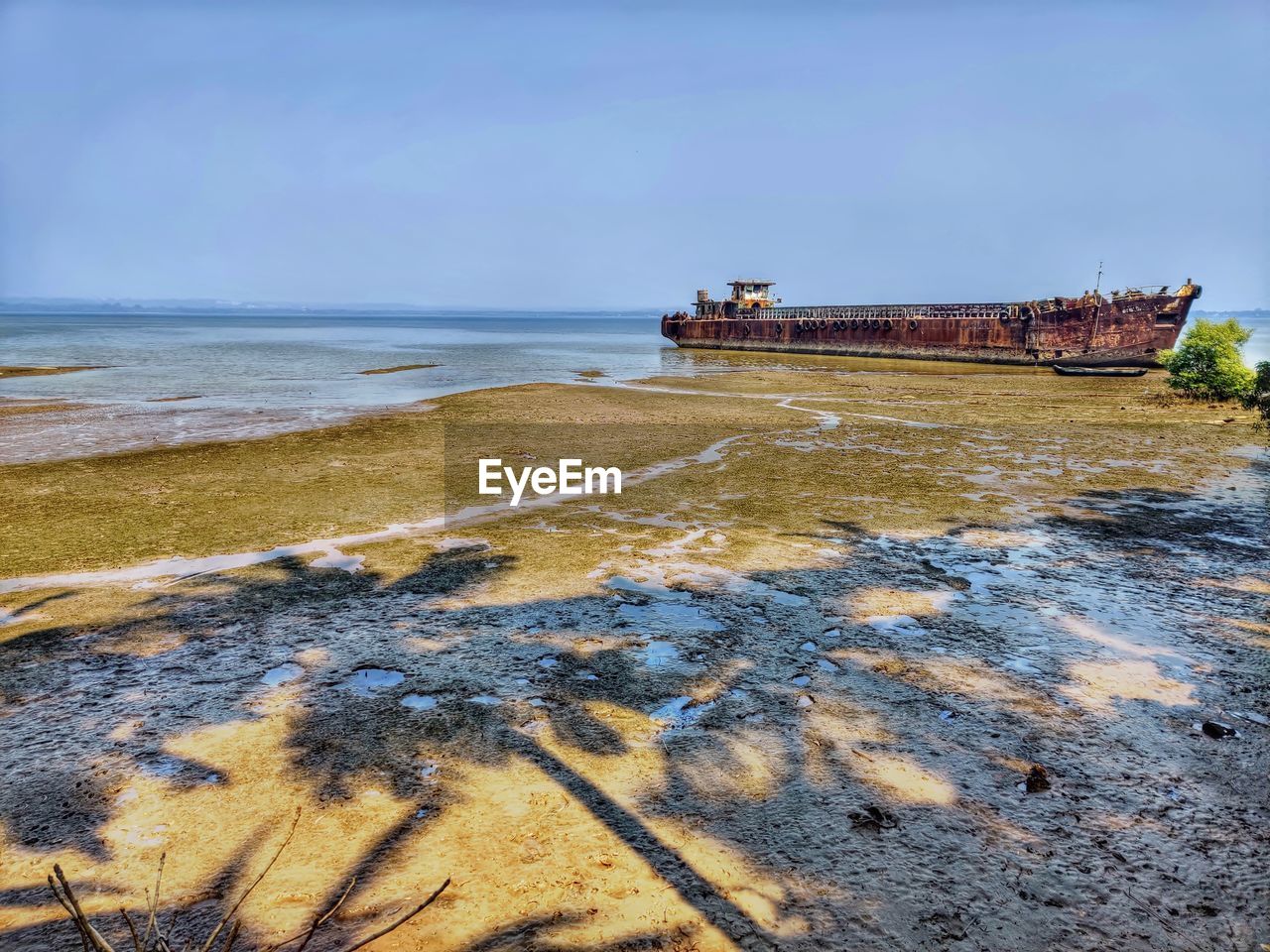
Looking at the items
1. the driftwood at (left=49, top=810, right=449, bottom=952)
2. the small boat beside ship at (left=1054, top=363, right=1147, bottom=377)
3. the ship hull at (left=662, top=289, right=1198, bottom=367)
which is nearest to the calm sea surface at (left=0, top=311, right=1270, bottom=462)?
the ship hull at (left=662, top=289, right=1198, bottom=367)

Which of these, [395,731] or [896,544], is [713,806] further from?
[896,544]

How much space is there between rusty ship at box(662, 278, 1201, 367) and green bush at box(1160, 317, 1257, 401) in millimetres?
19901

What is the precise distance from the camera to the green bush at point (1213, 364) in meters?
24.7

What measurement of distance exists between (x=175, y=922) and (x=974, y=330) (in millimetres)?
55785

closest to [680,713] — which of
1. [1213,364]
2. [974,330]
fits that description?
[1213,364]

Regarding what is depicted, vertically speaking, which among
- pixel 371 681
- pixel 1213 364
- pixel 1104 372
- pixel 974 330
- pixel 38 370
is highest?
pixel 974 330

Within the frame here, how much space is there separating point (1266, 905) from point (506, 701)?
4334mm

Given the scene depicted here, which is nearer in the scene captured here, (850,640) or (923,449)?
(850,640)

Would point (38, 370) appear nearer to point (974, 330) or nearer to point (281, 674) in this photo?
point (281, 674)

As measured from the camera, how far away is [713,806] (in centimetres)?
425

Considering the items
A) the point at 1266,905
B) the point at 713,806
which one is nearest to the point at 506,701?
the point at 713,806

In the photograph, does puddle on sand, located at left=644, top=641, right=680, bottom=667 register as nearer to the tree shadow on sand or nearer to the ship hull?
the tree shadow on sand

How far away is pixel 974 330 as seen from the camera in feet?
169

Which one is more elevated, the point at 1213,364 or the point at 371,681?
the point at 1213,364
